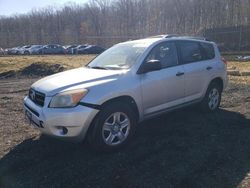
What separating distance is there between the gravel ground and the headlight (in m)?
0.82

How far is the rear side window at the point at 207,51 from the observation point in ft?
Answer: 24.4

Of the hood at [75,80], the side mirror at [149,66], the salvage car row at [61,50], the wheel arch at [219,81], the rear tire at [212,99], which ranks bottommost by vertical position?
the salvage car row at [61,50]

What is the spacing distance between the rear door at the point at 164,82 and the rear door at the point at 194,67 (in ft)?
0.68

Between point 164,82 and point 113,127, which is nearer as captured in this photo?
point 113,127

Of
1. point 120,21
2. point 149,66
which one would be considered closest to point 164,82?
point 149,66

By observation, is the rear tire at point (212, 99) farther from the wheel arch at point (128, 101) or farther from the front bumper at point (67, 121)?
→ the front bumper at point (67, 121)

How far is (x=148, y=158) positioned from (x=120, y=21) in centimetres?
6883

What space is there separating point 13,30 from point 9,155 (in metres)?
82.0

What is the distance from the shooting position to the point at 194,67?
689 centimetres

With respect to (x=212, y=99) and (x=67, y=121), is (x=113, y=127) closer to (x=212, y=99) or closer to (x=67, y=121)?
(x=67, y=121)

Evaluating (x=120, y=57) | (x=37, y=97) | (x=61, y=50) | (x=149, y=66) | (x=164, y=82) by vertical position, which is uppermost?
(x=120, y=57)

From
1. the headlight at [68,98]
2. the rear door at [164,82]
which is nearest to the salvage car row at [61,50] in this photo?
the rear door at [164,82]

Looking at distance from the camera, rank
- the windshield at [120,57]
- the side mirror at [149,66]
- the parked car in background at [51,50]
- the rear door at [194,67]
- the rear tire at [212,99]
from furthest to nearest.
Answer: the parked car in background at [51,50] → the rear tire at [212,99] → the rear door at [194,67] → the windshield at [120,57] → the side mirror at [149,66]

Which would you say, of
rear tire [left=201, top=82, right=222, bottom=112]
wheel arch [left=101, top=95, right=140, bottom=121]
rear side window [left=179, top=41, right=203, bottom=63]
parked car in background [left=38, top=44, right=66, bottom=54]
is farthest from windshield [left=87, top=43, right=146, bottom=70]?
parked car in background [left=38, top=44, right=66, bottom=54]
